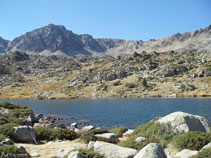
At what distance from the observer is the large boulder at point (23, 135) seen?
56.0 ft

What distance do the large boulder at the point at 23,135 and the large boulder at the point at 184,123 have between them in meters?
12.3

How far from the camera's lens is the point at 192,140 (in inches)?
504

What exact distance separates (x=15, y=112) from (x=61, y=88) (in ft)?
317

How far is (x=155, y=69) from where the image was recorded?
5659 inches

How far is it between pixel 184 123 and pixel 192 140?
2.08 metres

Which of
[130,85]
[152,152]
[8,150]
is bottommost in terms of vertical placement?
[8,150]

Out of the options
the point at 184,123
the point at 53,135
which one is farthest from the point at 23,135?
the point at 184,123

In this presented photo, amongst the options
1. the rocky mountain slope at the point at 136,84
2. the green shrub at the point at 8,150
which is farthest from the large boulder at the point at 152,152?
the rocky mountain slope at the point at 136,84

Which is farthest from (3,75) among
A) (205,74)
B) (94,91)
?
(205,74)

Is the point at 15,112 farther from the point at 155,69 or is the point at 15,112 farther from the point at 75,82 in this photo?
the point at 155,69

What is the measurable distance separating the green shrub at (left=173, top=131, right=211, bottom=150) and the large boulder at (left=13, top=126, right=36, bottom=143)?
13.1 meters

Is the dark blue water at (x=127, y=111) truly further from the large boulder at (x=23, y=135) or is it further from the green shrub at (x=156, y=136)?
the large boulder at (x=23, y=135)

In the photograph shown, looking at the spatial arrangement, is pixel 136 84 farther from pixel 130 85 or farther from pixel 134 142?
pixel 134 142

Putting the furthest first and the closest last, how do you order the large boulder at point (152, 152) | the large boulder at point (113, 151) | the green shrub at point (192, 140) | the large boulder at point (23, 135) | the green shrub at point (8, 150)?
the large boulder at point (23, 135) < the green shrub at point (192, 140) < the large boulder at point (113, 151) < the green shrub at point (8, 150) < the large boulder at point (152, 152)
